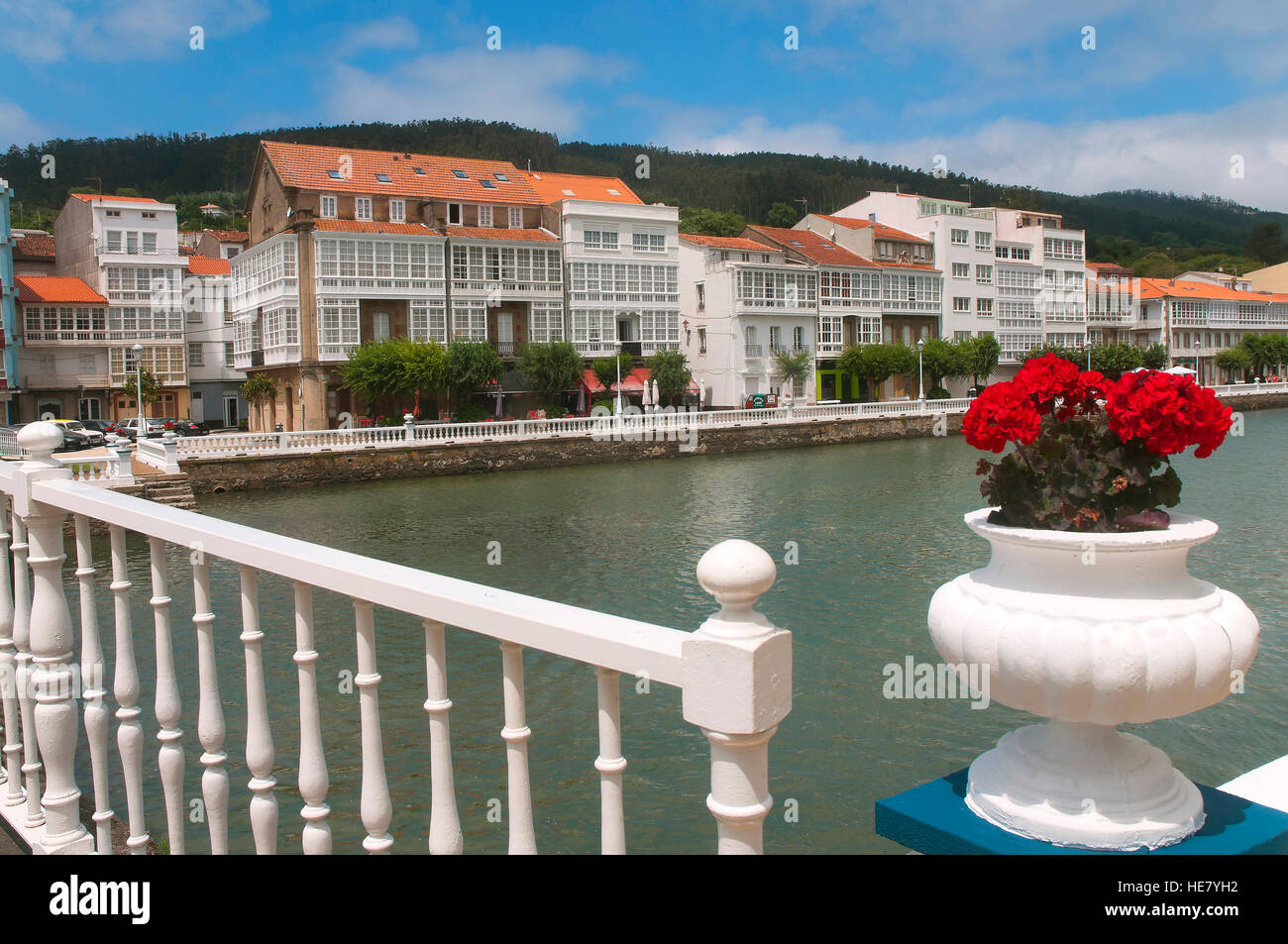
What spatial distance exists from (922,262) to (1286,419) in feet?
79.6

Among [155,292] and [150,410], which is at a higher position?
[155,292]

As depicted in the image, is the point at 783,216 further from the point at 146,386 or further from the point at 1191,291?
the point at 146,386

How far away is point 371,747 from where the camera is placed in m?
2.55

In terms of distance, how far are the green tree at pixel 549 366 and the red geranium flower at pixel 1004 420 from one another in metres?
44.5

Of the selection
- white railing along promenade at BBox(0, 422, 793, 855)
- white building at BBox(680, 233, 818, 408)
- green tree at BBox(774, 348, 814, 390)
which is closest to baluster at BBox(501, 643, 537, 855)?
white railing along promenade at BBox(0, 422, 793, 855)

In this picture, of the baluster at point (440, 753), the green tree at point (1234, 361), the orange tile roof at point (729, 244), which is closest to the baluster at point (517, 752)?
the baluster at point (440, 753)

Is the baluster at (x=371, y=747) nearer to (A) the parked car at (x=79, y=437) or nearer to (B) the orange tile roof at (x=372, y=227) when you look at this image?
(A) the parked car at (x=79, y=437)

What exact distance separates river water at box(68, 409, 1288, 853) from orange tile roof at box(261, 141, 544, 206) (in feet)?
72.1

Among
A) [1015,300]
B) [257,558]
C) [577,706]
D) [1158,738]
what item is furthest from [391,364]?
[1015,300]

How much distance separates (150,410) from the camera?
5772cm

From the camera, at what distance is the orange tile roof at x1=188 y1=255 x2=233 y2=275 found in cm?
6269

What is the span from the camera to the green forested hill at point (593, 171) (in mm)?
98500

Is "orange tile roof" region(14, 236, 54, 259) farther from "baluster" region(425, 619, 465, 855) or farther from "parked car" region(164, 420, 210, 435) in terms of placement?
"baluster" region(425, 619, 465, 855)
